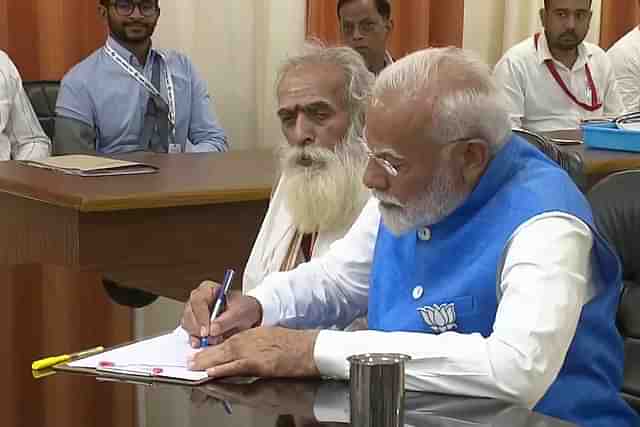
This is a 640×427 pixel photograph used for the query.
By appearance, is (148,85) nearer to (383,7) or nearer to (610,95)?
(383,7)

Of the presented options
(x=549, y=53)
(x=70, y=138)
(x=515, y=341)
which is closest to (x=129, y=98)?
(x=70, y=138)

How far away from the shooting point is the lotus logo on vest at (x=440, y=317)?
1670 mm

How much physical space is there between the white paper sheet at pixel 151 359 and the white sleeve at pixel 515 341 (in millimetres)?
201

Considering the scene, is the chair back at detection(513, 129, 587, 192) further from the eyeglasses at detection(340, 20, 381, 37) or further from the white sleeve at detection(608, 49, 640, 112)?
the white sleeve at detection(608, 49, 640, 112)

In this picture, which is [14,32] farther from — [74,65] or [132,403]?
[132,403]

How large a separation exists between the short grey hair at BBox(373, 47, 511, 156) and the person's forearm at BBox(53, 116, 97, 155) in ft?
7.91

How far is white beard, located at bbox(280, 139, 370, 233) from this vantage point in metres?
2.39

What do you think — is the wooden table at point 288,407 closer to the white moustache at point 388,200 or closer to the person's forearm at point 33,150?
the white moustache at point 388,200

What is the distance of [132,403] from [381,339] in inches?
14.1

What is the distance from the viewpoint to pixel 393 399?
43.7 inches

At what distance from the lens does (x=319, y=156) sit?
2.45 m

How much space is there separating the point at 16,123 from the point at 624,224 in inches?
98.9

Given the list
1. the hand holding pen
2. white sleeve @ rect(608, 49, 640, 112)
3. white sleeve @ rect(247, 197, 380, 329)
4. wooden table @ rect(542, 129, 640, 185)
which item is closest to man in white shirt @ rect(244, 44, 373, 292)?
white sleeve @ rect(247, 197, 380, 329)

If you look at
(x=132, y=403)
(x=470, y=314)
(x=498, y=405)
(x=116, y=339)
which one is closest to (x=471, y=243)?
(x=470, y=314)
